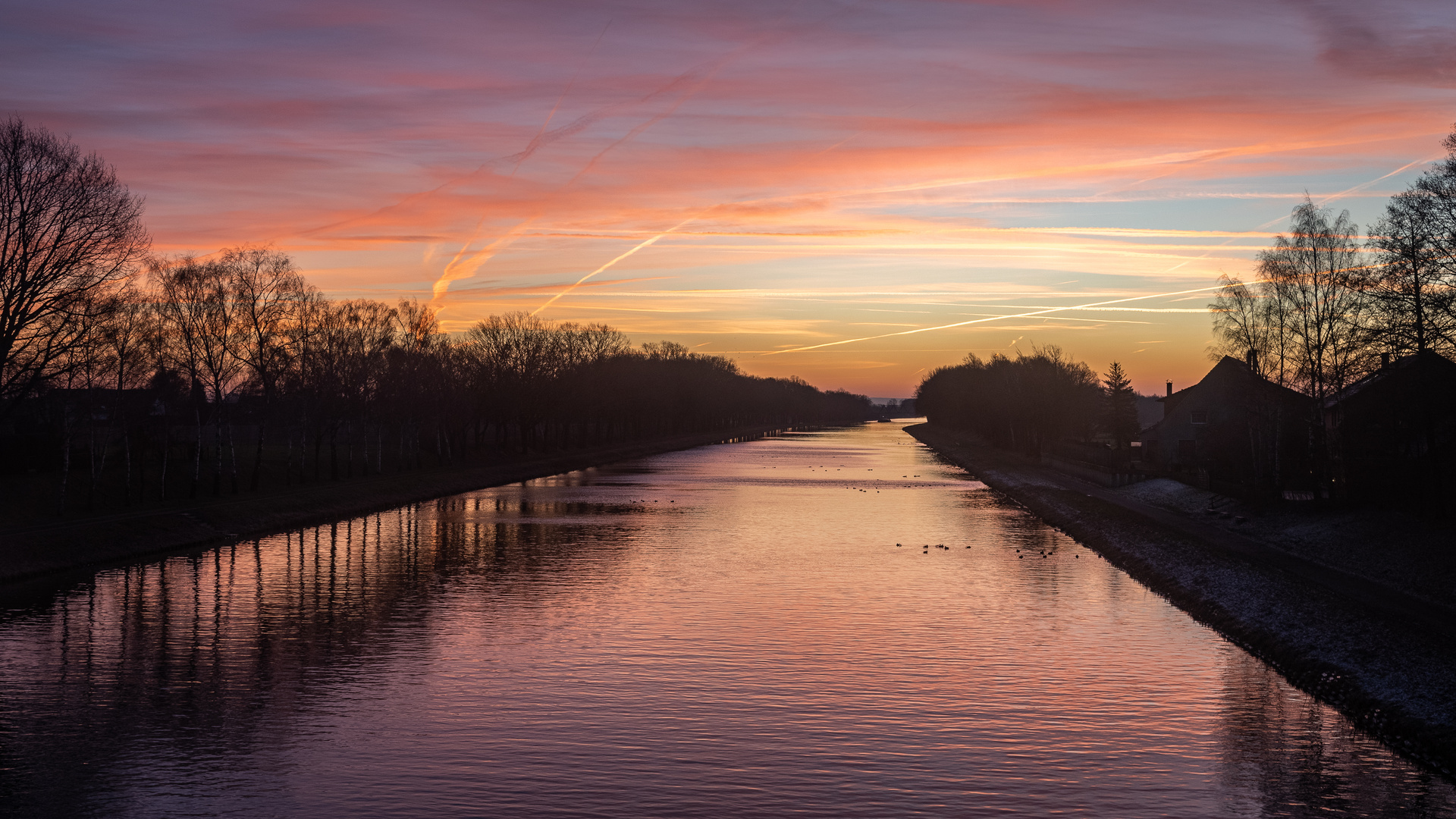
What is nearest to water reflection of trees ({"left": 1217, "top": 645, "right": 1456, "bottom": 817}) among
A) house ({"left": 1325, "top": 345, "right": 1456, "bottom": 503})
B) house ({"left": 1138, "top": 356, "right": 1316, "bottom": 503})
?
house ({"left": 1325, "top": 345, "right": 1456, "bottom": 503})

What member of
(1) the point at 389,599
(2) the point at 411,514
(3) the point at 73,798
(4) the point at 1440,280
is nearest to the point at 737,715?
(3) the point at 73,798

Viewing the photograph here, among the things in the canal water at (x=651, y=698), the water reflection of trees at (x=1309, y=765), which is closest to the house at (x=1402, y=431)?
the canal water at (x=651, y=698)

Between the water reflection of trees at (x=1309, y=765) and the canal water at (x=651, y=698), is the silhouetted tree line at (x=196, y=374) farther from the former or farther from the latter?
the water reflection of trees at (x=1309, y=765)

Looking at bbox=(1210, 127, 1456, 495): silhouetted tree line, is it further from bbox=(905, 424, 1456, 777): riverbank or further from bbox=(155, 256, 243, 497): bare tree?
bbox=(155, 256, 243, 497): bare tree

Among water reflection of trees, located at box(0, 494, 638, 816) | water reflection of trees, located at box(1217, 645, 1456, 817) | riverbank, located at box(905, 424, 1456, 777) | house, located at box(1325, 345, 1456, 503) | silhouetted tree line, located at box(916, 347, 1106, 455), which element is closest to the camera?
water reflection of trees, located at box(1217, 645, 1456, 817)

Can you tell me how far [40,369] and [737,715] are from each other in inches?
1342

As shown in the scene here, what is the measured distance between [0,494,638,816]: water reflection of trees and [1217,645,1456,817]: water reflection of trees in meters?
15.7

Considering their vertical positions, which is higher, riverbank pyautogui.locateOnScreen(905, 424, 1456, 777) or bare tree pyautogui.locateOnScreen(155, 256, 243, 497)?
bare tree pyautogui.locateOnScreen(155, 256, 243, 497)

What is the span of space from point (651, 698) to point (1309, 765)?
1151 cm

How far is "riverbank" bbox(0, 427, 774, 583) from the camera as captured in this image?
1575 inches

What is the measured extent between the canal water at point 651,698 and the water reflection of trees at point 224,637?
11 cm

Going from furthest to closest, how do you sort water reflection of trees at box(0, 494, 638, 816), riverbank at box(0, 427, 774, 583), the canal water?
riverbank at box(0, 427, 774, 583) → water reflection of trees at box(0, 494, 638, 816) → the canal water

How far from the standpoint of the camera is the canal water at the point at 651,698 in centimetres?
1645

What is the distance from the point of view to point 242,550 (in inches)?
1832
